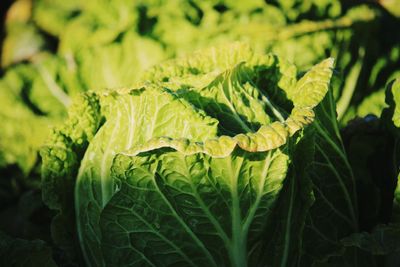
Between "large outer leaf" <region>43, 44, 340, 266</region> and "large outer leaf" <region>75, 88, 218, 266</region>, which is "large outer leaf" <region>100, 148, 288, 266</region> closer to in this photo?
"large outer leaf" <region>43, 44, 340, 266</region>

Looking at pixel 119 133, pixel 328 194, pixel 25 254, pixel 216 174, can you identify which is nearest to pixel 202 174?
pixel 216 174

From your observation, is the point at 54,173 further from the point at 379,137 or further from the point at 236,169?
the point at 379,137

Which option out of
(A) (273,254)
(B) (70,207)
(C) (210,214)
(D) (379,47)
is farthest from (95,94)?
(D) (379,47)

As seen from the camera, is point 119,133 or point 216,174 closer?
point 216,174

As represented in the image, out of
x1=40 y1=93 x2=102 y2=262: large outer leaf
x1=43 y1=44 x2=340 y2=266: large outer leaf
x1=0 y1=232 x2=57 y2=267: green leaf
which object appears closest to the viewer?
x1=43 y1=44 x2=340 y2=266: large outer leaf

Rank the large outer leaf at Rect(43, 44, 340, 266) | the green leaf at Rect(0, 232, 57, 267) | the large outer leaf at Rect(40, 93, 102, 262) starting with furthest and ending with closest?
the large outer leaf at Rect(40, 93, 102, 262) → the green leaf at Rect(0, 232, 57, 267) → the large outer leaf at Rect(43, 44, 340, 266)

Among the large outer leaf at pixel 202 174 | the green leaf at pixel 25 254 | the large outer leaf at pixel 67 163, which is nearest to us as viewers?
the large outer leaf at pixel 202 174

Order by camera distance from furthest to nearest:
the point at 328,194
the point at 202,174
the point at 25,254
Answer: the point at 328,194, the point at 25,254, the point at 202,174

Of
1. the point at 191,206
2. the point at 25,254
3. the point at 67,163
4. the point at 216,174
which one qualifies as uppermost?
the point at 67,163

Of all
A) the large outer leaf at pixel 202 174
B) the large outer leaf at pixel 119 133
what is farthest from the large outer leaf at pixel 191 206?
the large outer leaf at pixel 119 133

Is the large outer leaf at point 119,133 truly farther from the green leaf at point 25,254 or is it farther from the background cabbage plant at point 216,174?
the green leaf at point 25,254

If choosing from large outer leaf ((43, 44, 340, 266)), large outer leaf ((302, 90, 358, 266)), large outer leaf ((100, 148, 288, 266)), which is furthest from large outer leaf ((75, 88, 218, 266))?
large outer leaf ((302, 90, 358, 266))

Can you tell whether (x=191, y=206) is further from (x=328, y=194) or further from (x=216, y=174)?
(x=328, y=194)
